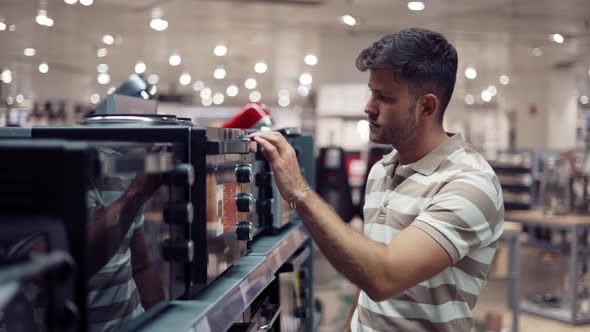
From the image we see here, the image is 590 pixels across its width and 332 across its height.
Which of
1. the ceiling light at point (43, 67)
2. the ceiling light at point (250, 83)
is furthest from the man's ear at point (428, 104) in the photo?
the ceiling light at point (250, 83)

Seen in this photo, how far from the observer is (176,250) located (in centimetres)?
131

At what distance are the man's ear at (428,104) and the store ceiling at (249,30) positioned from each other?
740cm

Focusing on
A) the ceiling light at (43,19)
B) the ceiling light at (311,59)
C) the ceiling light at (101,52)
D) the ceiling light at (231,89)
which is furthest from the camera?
the ceiling light at (231,89)

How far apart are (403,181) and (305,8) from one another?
907 centimetres

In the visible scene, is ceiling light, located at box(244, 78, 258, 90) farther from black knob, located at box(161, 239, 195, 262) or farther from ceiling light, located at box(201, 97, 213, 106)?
black knob, located at box(161, 239, 195, 262)

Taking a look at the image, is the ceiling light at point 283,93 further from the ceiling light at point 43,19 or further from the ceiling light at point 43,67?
the ceiling light at point 43,19

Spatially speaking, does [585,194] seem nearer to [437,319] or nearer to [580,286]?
[580,286]

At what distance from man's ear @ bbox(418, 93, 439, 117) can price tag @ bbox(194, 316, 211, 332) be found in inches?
31.8

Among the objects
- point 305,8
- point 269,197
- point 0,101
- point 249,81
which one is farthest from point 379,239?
point 249,81

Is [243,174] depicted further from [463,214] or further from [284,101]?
[284,101]

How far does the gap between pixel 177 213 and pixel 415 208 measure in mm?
698

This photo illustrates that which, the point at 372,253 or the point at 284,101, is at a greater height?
the point at 284,101

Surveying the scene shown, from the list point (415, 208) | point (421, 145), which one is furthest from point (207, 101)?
point (415, 208)

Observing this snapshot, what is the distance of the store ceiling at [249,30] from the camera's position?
10.0 metres
